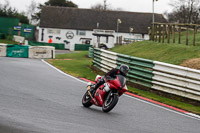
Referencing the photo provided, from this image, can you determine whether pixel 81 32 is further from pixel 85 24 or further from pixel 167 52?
pixel 167 52

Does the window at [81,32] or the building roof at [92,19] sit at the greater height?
the building roof at [92,19]

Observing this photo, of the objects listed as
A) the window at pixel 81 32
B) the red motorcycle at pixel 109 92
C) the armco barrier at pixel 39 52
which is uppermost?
the window at pixel 81 32

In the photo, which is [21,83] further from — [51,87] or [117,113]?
[117,113]

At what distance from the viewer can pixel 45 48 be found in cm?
3247

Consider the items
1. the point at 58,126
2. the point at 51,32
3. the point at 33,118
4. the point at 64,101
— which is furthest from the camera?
the point at 51,32

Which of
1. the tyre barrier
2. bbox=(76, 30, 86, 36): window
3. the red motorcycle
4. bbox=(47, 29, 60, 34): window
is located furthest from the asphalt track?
bbox=(47, 29, 60, 34): window

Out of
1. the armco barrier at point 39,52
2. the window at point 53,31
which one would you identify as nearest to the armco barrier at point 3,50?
the armco barrier at point 39,52

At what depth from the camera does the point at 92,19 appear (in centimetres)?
7725

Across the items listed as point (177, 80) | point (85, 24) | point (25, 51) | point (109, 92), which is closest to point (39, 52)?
point (25, 51)

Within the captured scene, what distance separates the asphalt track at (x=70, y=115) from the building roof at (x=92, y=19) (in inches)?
2465

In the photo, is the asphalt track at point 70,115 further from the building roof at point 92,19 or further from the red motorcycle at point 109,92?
the building roof at point 92,19

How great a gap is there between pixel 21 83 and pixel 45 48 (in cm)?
1843

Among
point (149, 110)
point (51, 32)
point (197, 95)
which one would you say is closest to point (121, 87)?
point (149, 110)

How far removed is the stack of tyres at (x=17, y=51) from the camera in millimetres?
31859
